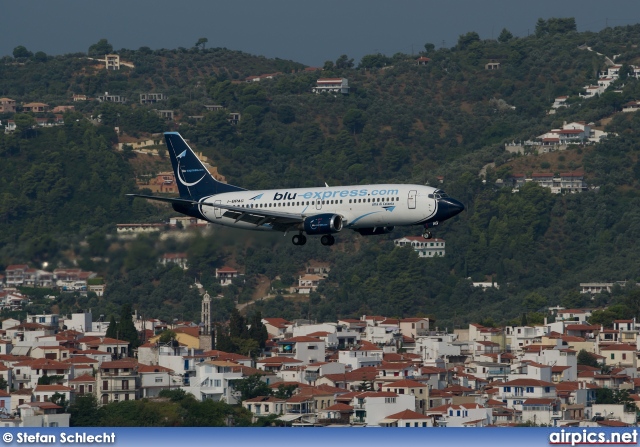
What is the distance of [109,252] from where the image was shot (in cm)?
9988

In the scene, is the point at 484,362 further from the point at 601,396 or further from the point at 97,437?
the point at 97,437

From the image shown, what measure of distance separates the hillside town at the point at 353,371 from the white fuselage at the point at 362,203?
1619 centimetres

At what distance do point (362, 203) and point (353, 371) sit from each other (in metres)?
59.8

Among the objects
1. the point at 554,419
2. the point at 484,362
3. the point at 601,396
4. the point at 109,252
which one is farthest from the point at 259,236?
the point at 484,362

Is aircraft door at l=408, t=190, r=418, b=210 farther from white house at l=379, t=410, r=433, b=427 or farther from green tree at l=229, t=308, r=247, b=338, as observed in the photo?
green tree at l=229, t=308, r=247, b=338

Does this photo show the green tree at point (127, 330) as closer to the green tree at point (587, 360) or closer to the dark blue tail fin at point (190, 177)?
the green tree at point (587, 360)

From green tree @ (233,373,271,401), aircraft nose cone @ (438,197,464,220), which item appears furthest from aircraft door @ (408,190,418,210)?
green tree @ (233,373,271,401)

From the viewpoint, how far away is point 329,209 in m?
85.9

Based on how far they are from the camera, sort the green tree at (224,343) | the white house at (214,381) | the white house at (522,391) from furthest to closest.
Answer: the green tree at (224,343)
the white house at (214,381)
the white house at (522,391)

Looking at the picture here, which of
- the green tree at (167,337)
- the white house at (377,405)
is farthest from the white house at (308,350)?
the white house at (377,405)

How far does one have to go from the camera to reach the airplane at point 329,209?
8412 cm

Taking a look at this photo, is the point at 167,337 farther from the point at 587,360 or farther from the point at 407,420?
the point at 407,420

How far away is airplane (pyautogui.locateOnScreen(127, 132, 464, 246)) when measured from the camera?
84.1 metres

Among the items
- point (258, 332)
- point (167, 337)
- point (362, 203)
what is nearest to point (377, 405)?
point (362, 203)
